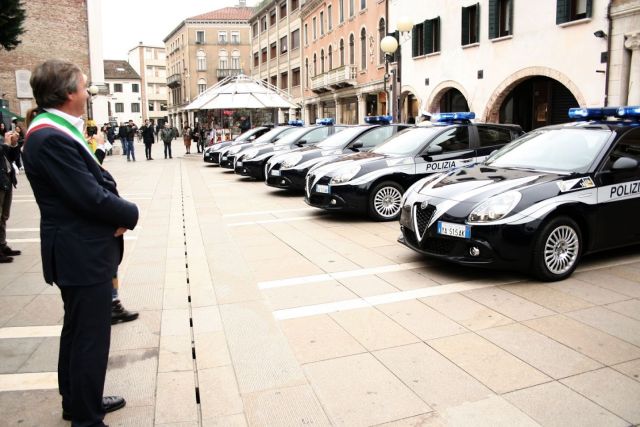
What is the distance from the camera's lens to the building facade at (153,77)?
106 m

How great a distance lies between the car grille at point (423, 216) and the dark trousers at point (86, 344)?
12.5 feet

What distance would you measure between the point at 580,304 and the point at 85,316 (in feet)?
13.5

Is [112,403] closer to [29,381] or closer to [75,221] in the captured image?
[29,381]

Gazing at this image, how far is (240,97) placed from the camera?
2759cm

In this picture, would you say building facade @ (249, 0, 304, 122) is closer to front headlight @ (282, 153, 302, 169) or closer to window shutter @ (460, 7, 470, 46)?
window shutter @ (460, 7, 470, 46)

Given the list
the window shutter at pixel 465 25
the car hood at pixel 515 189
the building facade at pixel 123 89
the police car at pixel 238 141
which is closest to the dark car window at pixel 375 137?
the car hood at pixel 515 189

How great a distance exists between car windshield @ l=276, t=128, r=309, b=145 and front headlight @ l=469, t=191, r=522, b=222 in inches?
406

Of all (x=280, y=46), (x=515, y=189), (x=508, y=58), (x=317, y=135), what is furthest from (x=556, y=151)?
(x=280, y=46)

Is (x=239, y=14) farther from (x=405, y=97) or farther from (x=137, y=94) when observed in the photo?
(x=405, y=97)

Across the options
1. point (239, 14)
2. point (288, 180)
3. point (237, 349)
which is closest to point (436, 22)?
point (288, 180)

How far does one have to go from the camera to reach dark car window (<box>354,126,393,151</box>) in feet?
38.5

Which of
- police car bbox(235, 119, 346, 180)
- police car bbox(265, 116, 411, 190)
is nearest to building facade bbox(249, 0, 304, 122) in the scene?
police car bbox(235, 119, 346, 180)

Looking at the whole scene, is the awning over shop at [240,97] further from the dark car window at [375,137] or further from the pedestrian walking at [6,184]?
the pedestrian walking at [6,184]

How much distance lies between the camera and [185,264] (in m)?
6.71
